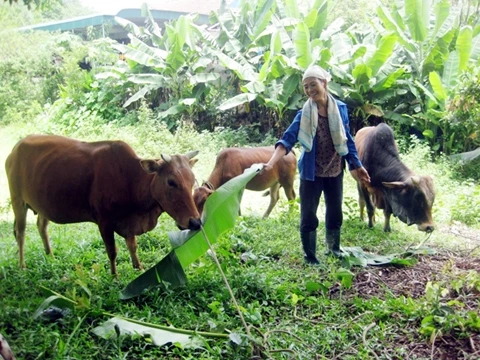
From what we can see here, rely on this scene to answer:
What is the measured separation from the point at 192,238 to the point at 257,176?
7.91ft

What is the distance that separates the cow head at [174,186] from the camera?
11.9ft

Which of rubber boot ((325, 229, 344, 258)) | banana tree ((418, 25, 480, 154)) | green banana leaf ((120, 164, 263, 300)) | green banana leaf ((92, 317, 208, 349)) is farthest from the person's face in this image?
banana tree ((418, 25, 480, 154))

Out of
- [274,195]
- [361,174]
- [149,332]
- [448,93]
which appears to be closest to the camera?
→ [149,332]

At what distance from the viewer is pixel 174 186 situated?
3689 millimetres

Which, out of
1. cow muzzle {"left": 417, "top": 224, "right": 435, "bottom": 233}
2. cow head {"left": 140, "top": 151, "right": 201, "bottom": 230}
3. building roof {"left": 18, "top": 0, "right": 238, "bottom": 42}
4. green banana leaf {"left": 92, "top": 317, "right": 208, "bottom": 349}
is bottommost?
cow muzzle {"left": 417, "top": 224, "right": 435, "bottom": 233}

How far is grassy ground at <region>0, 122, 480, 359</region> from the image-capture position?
290cm

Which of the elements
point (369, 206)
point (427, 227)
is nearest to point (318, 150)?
point (427, 227)

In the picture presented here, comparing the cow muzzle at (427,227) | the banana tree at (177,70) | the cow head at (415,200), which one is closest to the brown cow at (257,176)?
the cow head at (415,200)

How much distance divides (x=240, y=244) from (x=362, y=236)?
149 cm

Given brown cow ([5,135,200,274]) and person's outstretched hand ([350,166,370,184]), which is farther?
person's outstretched hand ([350,166,370,184])

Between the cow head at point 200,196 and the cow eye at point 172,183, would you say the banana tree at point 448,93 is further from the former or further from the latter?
the cow eye at point 172,183

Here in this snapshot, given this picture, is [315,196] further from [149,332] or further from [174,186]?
[149,332]

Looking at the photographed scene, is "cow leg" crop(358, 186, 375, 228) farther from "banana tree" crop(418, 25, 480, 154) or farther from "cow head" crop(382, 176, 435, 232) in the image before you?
"banana tree" crop(418, 25, 480, 154)

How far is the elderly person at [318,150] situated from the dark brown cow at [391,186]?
90cm
